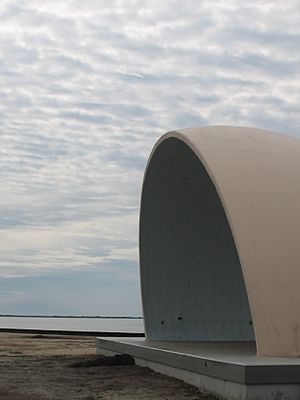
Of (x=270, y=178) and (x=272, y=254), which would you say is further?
(x=270, y=178)

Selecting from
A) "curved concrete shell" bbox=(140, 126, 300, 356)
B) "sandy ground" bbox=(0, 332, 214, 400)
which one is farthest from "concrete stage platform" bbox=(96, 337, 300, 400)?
"curved concrete shell" bbox=(140, 126, 300, 356)

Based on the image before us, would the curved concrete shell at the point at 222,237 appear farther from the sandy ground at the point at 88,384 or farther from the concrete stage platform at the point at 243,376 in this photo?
the sandy ground at the point at 88,384

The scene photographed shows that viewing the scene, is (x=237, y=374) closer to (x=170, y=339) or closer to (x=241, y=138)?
(x=241, y=138)

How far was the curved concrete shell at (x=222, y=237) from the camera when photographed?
14.2 m

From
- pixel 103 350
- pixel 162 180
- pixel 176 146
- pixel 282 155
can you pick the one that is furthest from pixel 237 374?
pixel 103 350

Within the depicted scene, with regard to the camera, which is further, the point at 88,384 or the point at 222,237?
the point at 222,237

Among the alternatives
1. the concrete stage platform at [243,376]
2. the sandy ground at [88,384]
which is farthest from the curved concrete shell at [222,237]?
the sandy ground at [88,384]

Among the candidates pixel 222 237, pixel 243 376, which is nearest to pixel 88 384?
pixel 243 376

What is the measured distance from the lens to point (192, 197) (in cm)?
2178

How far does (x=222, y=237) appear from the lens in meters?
22.2

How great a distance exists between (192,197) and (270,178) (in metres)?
6.24

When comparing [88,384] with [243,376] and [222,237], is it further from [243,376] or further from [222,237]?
[222,237]

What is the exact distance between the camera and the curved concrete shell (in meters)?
14.2

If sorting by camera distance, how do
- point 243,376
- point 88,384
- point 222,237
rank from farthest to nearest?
point 222,237
point 88,384
point 243,376
